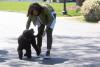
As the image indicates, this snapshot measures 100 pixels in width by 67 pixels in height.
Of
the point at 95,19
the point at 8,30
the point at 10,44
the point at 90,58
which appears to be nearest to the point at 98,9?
the point at 95,19

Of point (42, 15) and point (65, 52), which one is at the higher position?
point (42, 15)

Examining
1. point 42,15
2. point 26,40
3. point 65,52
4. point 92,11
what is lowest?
point 92,11

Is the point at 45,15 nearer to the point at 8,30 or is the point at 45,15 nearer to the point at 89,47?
the point at 89,47

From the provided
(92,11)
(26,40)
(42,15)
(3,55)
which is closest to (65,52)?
(3,55)

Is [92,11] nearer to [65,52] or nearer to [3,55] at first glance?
[65,52]

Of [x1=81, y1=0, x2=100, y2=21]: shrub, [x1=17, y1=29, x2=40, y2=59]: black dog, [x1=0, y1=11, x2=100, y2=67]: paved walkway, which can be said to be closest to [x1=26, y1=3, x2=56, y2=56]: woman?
[x1=17, y1=29, x2=40, y2=59]: black dog

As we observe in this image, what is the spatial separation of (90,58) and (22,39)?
73.3 inches

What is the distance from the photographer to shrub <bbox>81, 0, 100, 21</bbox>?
2308 cm

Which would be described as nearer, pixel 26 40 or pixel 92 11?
pixel 26 40

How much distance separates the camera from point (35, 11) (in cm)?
955

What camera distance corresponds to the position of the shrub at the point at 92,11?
23.1 metres

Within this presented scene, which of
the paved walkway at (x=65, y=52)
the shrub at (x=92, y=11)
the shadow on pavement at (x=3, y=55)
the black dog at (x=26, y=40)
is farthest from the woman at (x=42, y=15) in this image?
the shrub at (x=92, y=11)

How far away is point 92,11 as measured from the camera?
77.1ft

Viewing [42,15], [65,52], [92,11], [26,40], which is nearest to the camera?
[42,15]
